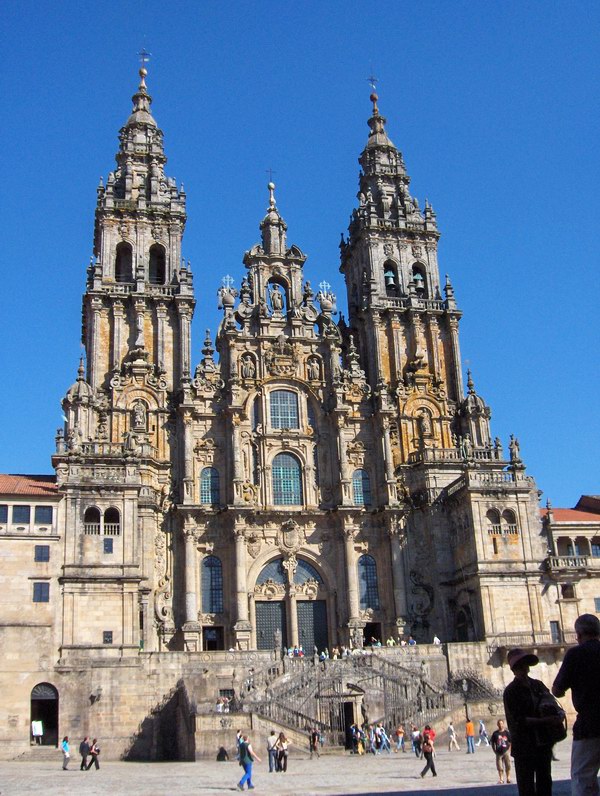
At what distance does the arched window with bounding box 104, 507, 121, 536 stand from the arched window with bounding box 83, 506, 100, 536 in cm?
40

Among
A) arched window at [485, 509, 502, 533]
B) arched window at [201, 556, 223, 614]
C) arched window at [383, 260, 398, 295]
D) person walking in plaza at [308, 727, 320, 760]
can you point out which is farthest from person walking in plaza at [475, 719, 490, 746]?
arched window at [383, 260, 398, 295]

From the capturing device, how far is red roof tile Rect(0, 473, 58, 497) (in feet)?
150

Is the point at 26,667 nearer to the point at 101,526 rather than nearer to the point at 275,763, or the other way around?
the point at 101,526

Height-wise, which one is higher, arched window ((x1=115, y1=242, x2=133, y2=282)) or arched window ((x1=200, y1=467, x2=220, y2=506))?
arched window ((x1=115, y1=242, x2=133, y2=282))

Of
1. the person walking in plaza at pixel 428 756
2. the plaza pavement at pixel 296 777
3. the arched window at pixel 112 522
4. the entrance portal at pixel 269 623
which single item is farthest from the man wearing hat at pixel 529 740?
the entrance portal at pixel 269 623

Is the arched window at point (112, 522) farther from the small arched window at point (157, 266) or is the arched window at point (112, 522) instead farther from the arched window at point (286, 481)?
the small arched window at point (157, 266)

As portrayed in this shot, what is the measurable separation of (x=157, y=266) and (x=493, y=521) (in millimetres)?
26682

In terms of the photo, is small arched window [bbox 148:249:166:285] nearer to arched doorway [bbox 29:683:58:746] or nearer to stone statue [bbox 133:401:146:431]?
stone statue [bbox 133:401:146:431]

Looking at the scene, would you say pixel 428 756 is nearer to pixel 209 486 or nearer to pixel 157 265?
pixel 209 486

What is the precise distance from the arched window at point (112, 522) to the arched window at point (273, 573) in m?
10.2

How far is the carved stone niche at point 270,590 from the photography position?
5341cm

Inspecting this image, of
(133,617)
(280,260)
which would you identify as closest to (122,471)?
(133,617)

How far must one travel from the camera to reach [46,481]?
159 ft

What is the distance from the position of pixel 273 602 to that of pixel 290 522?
4672 millimetres
